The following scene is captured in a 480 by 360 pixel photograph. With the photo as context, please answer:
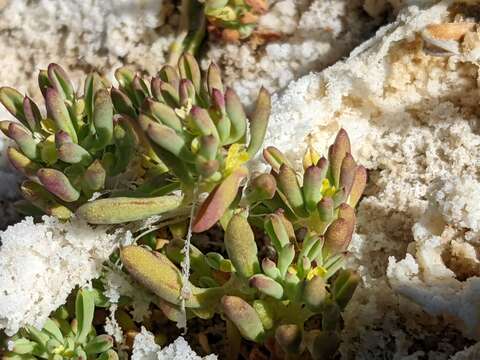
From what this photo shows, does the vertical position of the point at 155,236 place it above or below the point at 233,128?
below

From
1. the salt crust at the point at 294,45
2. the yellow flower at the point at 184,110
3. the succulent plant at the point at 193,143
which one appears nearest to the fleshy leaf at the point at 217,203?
the succulent plant at the point at 193,143

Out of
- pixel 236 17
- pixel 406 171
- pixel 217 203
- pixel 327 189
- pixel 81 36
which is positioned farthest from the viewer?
pixel 81 36

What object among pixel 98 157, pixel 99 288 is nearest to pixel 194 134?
pixel 98 157

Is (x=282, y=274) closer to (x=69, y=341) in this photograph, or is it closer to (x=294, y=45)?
(x=69, y=341)

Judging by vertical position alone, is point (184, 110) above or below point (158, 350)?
above

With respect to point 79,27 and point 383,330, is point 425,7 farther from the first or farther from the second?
point 79,27

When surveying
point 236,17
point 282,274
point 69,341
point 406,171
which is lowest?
point 69,341

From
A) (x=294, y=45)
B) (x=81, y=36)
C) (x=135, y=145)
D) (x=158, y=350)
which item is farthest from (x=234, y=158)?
(x=81, y=36)

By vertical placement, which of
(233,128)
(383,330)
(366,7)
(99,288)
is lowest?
(99,288)
